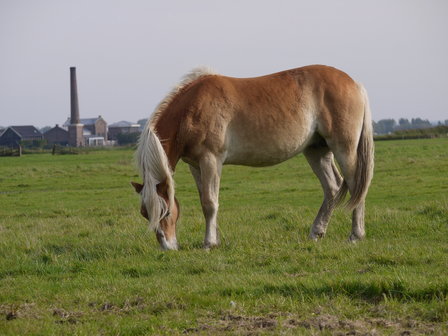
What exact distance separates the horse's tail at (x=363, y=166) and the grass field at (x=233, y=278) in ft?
1.94

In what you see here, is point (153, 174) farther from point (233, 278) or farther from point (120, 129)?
point (120, 129)

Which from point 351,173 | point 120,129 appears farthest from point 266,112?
point 120,129

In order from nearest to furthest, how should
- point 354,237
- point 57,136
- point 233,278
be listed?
point 233,278
point 354,237
point 57,136

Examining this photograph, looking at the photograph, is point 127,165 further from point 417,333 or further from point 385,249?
point 417,333

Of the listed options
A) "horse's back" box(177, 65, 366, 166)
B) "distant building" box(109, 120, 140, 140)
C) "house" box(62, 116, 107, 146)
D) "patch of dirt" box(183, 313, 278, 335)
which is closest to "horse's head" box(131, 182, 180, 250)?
"horse's back" box(177, 65, 366, 166)

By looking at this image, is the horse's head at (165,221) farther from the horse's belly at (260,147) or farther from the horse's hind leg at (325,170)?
the horse's hind leg at (325,170)

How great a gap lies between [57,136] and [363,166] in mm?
117389

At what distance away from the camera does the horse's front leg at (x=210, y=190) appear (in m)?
9.48

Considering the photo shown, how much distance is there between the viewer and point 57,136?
123125 millimetres

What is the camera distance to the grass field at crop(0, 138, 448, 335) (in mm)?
5539

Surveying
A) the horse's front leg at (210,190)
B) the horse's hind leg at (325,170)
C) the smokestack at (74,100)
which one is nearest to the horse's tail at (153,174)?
the horse's front leg at (210,190)

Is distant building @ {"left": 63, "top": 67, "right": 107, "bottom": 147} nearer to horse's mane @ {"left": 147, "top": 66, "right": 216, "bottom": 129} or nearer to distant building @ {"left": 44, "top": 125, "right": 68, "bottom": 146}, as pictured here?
distant building @ {"left": 44, "top": 125, "right": 68, "bottom": 146}

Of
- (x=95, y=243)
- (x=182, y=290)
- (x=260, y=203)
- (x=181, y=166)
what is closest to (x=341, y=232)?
(x=95, y=243)

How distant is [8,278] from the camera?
7934mm
